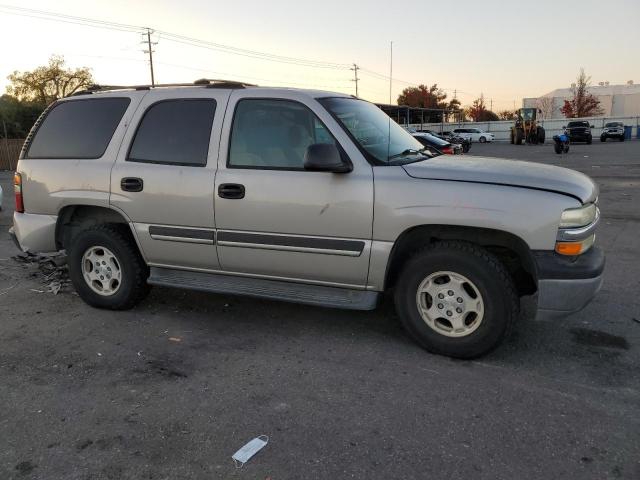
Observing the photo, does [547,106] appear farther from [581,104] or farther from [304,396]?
[304,396]

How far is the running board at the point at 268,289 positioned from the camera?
3.93m

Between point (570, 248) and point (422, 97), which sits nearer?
point (570, 248)

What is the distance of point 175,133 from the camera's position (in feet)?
14.5

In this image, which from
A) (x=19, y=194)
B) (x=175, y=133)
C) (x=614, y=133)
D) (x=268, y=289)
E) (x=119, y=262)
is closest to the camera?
(x=268, y=289)

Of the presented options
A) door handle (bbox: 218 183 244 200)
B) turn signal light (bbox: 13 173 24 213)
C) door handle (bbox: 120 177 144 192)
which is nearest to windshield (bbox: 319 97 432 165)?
door handle (bbox: 218 183 244 200)

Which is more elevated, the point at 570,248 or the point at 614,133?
the point at 614,133

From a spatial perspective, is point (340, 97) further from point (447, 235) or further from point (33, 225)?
point (33, 225)

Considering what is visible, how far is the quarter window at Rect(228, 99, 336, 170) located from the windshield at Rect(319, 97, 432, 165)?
20 cm

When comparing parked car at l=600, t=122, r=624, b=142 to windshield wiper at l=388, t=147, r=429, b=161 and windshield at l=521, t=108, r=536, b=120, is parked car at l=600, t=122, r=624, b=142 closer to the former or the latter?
windshield at l=521, t=108, r=536, b=120

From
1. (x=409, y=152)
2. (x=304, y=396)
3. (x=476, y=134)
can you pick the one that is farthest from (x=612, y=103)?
(x=304, y=396)

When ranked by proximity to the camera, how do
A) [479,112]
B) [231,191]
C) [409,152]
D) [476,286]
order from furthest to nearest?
[479,112], [409,152], [231,191], [476,286]

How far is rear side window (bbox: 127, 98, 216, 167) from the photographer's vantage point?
429 cm

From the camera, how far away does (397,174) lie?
3.72 m

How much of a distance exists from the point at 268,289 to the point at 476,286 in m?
1.58
